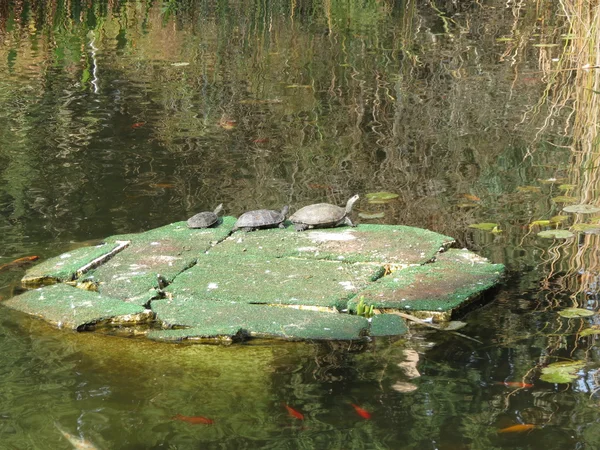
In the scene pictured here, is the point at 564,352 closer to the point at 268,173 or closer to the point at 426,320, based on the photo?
the point at 426,320

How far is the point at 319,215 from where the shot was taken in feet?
16.2

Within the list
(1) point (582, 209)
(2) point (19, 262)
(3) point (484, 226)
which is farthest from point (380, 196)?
(2) point (19, 262)

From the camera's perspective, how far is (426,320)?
13.0 feet

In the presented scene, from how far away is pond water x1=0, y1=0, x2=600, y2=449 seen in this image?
3234 millimetres

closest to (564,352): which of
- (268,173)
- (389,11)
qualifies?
(268,173)

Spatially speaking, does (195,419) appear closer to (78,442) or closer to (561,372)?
(78,442)

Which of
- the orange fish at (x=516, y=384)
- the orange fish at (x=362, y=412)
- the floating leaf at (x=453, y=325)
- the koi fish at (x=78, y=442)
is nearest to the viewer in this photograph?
the koi fish at (x=78, y=442)

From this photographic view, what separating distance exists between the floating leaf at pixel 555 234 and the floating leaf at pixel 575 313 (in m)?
0.98

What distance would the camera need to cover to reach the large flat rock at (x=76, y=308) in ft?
13.2

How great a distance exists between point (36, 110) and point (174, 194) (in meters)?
2.84

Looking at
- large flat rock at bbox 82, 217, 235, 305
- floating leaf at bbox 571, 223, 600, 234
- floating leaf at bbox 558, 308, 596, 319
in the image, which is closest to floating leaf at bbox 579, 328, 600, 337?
floating leaf at bbox 558, 308, 596, 319

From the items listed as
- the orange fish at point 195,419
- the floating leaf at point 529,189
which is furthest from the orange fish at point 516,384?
the floating leaf at point 529,189

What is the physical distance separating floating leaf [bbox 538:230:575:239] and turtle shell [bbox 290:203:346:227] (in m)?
1.16

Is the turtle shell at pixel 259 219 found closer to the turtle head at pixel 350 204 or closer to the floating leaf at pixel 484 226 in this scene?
the turtle head at pixel 350 204
